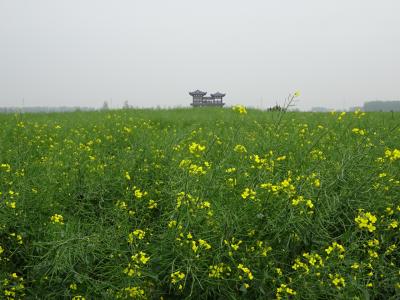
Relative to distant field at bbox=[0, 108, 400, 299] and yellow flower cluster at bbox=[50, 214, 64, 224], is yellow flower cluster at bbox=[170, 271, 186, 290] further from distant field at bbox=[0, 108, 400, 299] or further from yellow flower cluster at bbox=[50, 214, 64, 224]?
yellow flower cluster at bbox=[50, 214, 64, 224]

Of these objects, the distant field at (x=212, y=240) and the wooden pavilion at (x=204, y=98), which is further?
the wooden pavilion at (x=204, y=98)

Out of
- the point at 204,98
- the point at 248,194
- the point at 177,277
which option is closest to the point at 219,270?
the point at 177,277

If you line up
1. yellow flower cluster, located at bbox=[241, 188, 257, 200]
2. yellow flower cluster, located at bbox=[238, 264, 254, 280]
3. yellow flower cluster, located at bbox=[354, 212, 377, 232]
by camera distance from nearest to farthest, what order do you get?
yellow flower cluster, located at bbox=[238, 264, 254, 280]
yellow flower cluster, located at bbox=[354, 212, 377, 232]
yellow flower cluster, located at bbox=[241, 188, 257, 200]

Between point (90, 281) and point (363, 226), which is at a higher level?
point (363, 226)

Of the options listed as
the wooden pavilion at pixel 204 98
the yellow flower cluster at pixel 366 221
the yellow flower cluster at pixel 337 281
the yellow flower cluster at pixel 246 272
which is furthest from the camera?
the wooden pavilion at pixel 204 98

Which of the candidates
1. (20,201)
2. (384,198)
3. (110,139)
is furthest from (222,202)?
(110,139)

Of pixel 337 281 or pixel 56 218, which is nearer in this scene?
pixel 337 281

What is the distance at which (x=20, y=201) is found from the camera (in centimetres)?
319

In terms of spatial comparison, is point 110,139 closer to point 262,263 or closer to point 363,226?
point 262,263

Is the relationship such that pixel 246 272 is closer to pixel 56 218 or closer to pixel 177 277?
pixel 177 277

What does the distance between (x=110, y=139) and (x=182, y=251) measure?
3950 millimetres

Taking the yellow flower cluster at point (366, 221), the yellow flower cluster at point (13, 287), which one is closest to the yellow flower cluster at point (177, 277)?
the yellow flower cluster at point (13, 287)

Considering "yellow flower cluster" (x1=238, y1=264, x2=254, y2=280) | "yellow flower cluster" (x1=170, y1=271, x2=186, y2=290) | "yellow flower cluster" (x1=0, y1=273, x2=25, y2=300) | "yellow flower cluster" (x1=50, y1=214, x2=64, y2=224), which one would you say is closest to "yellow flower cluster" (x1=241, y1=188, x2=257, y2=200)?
"yellow flower cluster" (x1=238, y1=264, x2=254, y2=280)

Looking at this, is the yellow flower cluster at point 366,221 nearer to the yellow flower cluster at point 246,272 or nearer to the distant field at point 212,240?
the distant field at point 212,240
